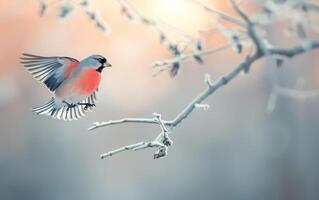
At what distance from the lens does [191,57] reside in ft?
3.36

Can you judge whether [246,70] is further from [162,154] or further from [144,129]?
[144,129]

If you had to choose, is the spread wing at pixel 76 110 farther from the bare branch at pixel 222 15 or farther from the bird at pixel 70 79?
the bare branch at pixel 222 15

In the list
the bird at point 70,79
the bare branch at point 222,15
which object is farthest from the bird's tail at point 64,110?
the bare branch at point 222,15

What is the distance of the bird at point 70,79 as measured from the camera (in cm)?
100

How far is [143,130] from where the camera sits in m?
1.40

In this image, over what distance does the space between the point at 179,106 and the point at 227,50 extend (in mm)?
233

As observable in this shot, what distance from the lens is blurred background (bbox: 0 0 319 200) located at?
4.04ft

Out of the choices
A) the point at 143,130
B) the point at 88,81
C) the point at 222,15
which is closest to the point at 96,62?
the point at 88,81

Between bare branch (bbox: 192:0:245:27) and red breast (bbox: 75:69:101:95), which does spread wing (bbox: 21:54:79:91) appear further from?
bare branch (bbox: 192:0:245:27)

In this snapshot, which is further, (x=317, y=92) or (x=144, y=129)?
(x=144, y=129)

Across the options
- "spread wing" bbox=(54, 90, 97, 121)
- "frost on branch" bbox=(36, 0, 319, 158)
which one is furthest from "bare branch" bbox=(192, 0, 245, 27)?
"spread wing" bbox=(54, 90, 97, 121)

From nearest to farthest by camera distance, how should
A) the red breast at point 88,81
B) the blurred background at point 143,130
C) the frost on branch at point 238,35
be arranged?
the frost on branch at point 238,35, the red breast at point 88,81, the blurred background at point 143,130

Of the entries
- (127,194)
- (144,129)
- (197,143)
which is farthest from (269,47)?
(127,194)

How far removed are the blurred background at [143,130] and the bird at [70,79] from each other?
0.11m
